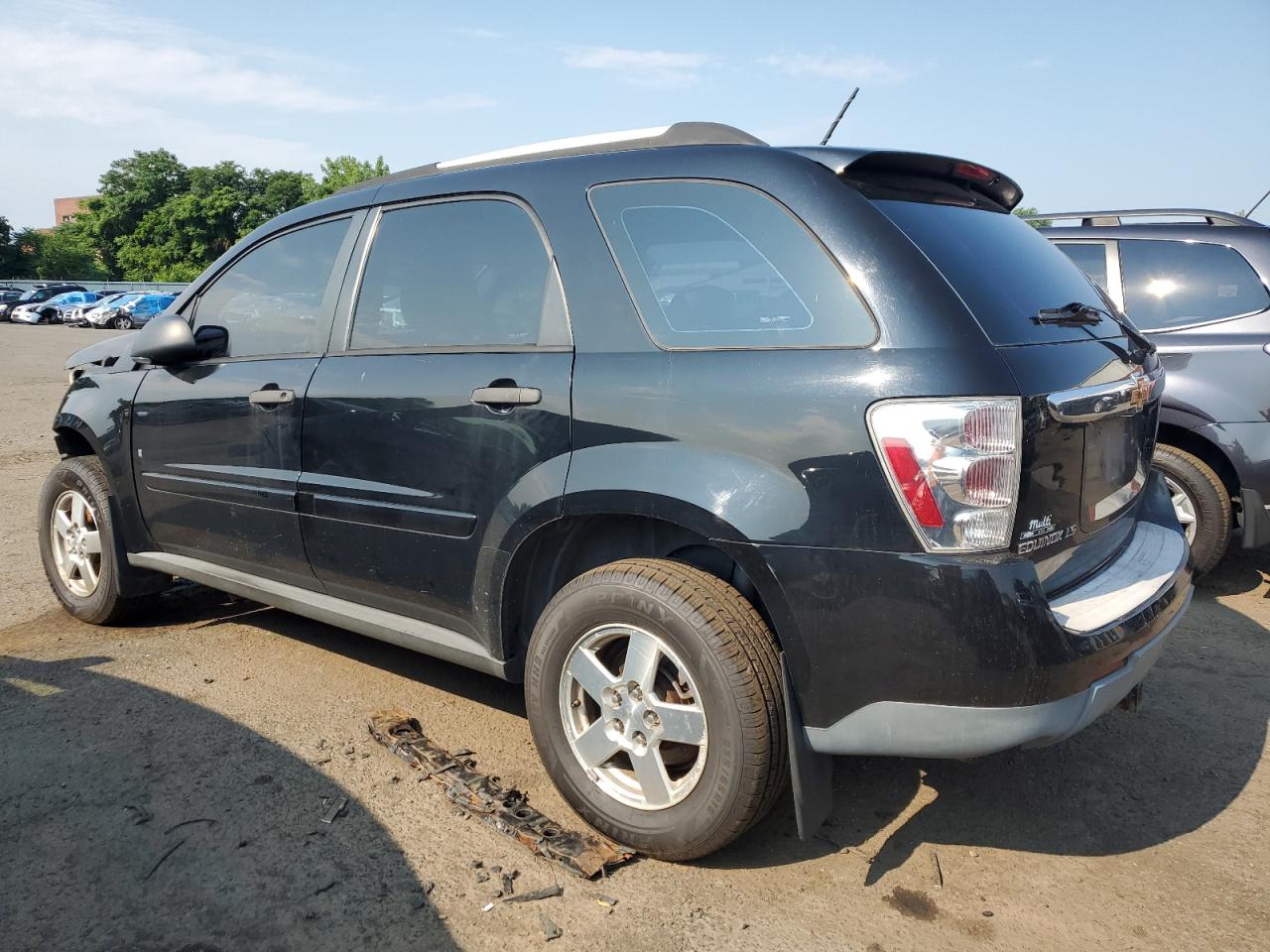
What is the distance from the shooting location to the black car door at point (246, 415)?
3545 mm

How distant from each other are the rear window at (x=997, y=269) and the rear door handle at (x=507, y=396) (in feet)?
3.57

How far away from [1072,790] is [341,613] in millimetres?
2534

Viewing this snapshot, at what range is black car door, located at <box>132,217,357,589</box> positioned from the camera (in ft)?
11.6

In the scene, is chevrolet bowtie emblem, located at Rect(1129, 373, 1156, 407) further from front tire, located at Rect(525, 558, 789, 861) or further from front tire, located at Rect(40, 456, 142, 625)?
front tire, located at Rect(40, 456, 142, 625)

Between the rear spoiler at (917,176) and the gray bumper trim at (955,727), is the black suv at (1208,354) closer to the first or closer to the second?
the rear spoiler at (917,176)

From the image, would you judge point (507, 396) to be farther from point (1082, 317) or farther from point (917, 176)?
point (1082, 317)

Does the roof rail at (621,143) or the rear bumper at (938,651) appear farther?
the roof rail at (621,143)

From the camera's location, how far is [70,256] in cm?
7019

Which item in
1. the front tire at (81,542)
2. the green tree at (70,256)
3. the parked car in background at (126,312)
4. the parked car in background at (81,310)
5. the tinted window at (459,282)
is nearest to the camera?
the tinted window at (459,282)

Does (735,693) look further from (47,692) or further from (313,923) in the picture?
(47,692)

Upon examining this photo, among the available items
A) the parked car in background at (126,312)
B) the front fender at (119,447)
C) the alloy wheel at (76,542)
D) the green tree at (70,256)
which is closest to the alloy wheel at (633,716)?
the front fender at (119,447)

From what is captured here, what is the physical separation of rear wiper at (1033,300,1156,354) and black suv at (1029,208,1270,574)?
1935 mm

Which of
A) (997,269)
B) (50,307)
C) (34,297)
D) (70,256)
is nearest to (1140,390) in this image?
(997,269)

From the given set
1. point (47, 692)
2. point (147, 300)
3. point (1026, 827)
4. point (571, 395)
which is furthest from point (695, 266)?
point (147, 300)
